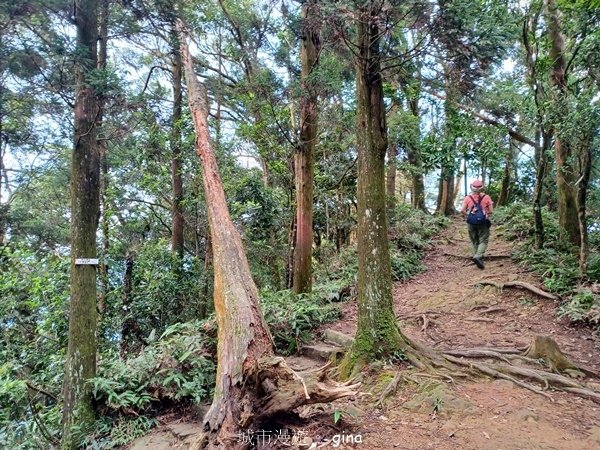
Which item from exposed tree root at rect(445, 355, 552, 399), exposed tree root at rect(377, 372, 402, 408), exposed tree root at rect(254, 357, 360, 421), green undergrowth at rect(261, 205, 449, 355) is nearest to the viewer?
exposed tree root at rect(254, 357, 360, 421)

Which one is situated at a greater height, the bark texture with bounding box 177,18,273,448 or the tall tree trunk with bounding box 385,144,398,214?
the tall tree trunk with bounding box 385,144,398,214

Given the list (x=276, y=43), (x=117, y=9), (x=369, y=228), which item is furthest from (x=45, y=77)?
(x=276, y=43)

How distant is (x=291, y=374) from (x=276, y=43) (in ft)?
31.1

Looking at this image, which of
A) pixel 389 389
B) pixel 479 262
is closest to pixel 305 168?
pixel 479 262

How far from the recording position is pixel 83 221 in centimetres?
566

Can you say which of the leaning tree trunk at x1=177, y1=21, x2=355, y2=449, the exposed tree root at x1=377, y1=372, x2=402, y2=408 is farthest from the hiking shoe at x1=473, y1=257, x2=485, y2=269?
the leaning tree trunk at x1=177, y1=21, x2=355, y2=449

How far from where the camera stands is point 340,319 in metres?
7.67

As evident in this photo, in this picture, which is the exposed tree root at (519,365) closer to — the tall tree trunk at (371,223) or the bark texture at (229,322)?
the tall tree trunk at (371,223)

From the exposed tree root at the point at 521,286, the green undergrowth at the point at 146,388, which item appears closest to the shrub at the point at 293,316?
the green undergrowth at the point at 146,388

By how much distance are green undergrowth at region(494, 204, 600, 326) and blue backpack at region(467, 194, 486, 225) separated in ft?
5.23

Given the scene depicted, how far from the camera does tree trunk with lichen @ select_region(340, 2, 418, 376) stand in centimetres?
484

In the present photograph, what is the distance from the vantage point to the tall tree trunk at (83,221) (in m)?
5.41

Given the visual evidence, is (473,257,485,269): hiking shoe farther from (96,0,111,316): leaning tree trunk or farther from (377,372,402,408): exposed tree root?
(96,0,111,316): leaning tree trunk

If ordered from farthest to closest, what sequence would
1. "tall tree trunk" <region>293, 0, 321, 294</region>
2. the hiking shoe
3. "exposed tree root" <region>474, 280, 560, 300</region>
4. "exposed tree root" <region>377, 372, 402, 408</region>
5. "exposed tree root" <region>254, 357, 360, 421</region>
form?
1. the hiking shoe
2. "tall tree trunk" <region>293, 0, 321, 294</region>
3. "exposed tree root" <region>474, 280, 560, 300</region>
4. "exposed tree root" <region>377, 372, 402, 408</region>
5. "exposed tree root" <region>254, 357, 360, 421</region>
